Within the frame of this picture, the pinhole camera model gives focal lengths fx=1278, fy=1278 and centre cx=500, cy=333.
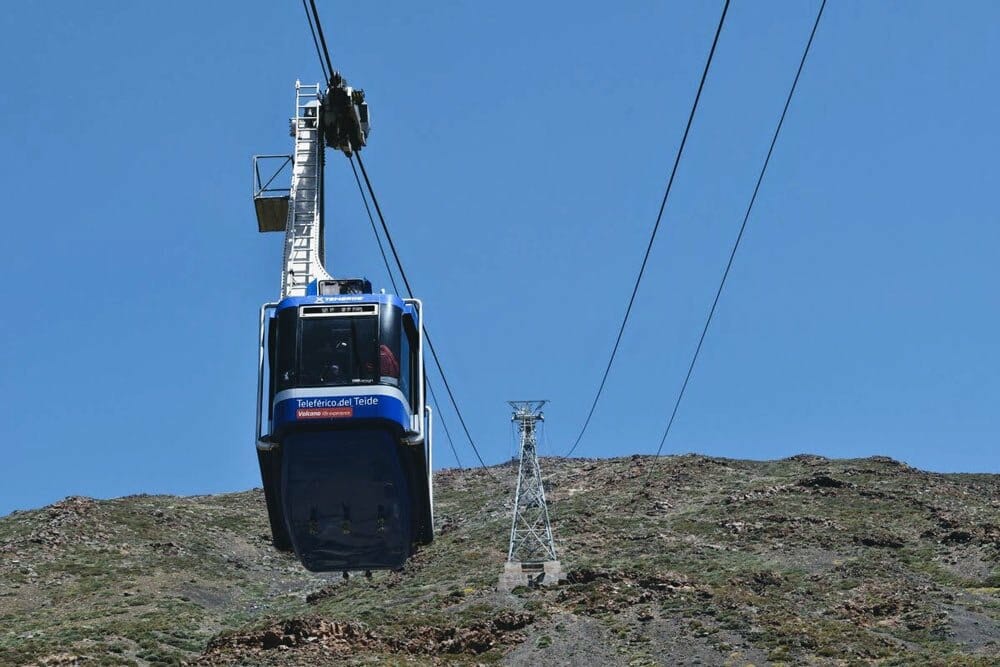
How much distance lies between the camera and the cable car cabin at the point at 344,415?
20094 mm

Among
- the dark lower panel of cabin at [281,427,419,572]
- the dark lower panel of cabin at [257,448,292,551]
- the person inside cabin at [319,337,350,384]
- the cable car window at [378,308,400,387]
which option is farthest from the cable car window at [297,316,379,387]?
the dark lower panel of cabin at [257,448,292,551]

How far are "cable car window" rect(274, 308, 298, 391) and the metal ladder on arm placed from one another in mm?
2441

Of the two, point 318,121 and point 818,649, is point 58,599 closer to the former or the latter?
point 818,649

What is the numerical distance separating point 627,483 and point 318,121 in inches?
2897

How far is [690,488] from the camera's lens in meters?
91.6

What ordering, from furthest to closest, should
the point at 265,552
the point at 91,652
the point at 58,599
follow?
1. the point at 265,552
2. the point at 58,599
3. the point at 91,652

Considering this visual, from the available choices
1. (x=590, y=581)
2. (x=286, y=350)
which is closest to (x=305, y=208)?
(x=286, y=350)

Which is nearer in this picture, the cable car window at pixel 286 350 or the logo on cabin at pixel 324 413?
the logo on cabin at pixel 324 413

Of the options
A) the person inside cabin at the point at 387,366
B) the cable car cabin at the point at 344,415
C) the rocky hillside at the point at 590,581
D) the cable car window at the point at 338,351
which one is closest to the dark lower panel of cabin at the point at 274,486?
the cable car cabin at the point at 344,415

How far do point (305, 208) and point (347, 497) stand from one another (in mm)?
5871

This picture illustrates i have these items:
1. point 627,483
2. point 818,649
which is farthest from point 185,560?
point 818,649

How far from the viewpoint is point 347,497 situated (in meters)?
21.3

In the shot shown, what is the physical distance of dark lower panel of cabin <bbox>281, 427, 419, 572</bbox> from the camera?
2030 cm

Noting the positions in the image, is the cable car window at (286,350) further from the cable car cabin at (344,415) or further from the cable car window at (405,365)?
the cable car window at (405,365)
